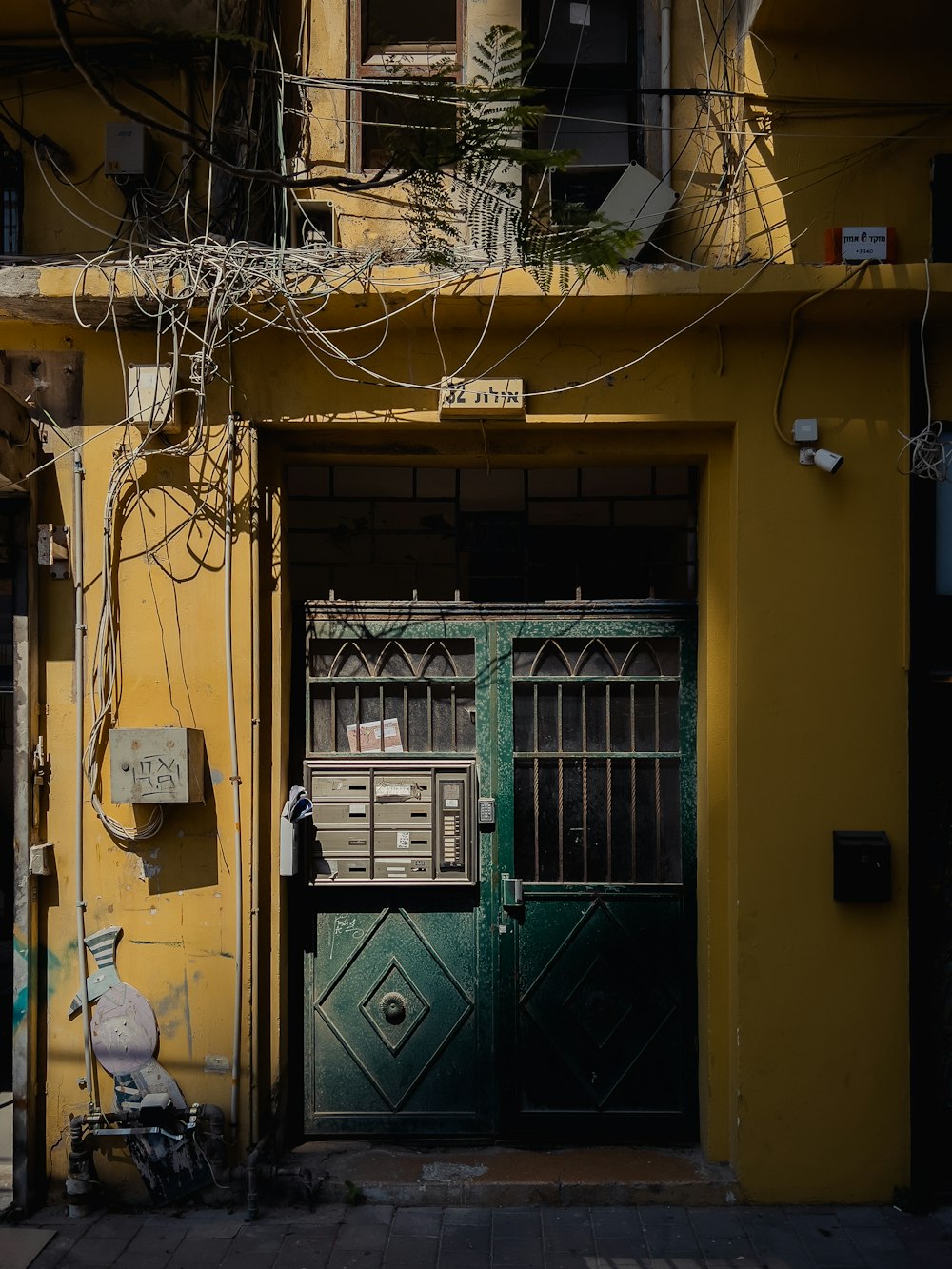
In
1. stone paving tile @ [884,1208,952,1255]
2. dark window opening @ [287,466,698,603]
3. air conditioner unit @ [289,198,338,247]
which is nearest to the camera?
stone paving tile @ [884,1208,952,1255]

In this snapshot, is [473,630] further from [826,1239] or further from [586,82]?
[826,1239]

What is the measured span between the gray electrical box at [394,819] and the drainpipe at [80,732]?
1.12 meters

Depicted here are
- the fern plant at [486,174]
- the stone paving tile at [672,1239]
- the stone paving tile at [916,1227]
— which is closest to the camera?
the fern plant at [486,174]

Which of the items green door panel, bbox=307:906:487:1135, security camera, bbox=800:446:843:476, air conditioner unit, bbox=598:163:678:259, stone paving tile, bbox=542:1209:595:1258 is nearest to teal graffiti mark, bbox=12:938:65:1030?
green door panel, bbox=307:906:487:1135

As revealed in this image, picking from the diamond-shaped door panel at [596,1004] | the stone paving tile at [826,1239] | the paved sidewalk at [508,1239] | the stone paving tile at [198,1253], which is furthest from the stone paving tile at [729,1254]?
the stone paving tile at [198,1253]

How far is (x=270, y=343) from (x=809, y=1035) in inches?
167

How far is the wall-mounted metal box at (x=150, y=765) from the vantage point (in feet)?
15.5

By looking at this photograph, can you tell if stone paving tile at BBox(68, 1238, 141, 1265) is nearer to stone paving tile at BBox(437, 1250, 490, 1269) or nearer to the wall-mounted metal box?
stone paving tile at BBox(437, 1250, 490, 1269)

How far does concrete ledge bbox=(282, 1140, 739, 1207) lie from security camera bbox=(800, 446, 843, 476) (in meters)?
3.44

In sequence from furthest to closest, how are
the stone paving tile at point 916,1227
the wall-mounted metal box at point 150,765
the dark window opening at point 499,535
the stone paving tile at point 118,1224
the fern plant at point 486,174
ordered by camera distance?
the dark window opening at point 499,535, the wall-mounted metal box at point 150,765, the stone paving tile at point 118,1224, the stone paving tile at point 916,1227, the fern plant at point 486,174

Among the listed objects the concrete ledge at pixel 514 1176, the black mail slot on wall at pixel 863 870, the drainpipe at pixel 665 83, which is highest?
the drainpipe at pixel 665 83

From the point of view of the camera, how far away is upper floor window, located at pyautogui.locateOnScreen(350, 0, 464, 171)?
5.23m

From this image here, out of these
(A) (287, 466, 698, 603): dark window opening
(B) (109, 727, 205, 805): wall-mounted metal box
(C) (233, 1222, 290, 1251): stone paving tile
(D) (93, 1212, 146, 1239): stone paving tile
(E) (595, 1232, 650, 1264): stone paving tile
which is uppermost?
(A) (287, 466, 698, 603): dark window opening

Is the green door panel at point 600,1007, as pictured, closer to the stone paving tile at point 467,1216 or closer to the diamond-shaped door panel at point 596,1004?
the diamond-shaped door panel at point 596,1004
